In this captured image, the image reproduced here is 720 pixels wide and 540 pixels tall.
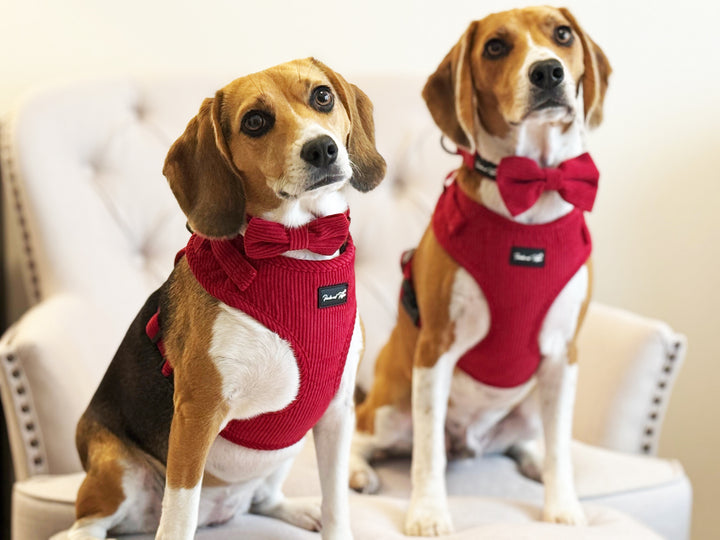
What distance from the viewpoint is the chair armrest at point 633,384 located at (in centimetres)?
183

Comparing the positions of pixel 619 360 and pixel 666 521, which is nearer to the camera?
pixel 666 521

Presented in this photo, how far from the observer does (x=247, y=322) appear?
1.04 m

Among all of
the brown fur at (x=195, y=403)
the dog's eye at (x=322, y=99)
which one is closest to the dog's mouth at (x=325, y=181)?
the dog's eye at (x=322, y=99)

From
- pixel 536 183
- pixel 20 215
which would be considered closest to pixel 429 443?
pixel 536 183

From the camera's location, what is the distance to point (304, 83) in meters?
1.00

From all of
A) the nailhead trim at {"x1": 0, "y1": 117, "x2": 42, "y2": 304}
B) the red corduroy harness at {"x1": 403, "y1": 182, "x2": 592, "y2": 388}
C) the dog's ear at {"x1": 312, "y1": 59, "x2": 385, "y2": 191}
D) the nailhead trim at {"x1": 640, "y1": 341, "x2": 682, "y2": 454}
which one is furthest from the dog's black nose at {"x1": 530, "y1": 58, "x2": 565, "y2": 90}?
the nailhead trim at {"x1": 0, "y1": 117, "x2": 42, "y2": 304}

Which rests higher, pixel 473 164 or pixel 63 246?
pixel 473 164

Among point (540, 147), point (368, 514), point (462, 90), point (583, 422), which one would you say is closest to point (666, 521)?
point (583, 422)

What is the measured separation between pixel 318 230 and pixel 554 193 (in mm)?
553

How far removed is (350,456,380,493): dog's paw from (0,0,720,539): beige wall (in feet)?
3.76

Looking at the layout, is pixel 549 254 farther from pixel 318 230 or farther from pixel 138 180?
pixel 138 180

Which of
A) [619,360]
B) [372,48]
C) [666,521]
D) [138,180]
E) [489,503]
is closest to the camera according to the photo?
[489,503]

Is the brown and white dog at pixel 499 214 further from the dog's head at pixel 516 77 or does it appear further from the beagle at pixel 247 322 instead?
the beagle at pixel 247 322

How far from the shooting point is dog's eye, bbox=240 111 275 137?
98 cm
